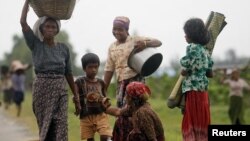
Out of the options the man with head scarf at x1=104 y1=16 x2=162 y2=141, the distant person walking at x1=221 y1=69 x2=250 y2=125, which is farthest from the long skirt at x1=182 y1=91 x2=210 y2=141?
the distant person walking at x1=221 y1=69 x2=250 y2=125

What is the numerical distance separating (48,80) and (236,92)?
8801mm

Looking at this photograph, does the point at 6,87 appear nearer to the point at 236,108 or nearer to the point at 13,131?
the point at 13,131

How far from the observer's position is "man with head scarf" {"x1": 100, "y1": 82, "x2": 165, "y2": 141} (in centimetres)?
603

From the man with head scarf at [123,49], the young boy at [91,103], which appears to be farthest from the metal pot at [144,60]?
the young boy at [91,103]

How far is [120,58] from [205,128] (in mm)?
1413

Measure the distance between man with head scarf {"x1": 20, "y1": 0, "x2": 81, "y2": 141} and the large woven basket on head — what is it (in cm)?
7

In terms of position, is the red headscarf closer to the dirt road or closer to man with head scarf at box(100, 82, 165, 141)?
man with head scarf at box(100, 82, 165, 141)

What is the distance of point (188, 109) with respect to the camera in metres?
6.49

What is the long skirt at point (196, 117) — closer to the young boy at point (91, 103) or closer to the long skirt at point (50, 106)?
the young boy at point (91, 103)

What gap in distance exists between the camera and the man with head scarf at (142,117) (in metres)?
6.03

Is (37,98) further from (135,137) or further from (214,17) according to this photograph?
(214,17)

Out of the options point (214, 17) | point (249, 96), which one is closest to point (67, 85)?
point (214, 17)

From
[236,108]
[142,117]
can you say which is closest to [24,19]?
[142,117]

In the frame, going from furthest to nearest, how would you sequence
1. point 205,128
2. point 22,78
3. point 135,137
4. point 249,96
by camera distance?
point 249,96
point 22,78
point 205,128
point 135,137
